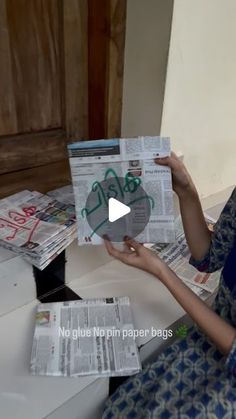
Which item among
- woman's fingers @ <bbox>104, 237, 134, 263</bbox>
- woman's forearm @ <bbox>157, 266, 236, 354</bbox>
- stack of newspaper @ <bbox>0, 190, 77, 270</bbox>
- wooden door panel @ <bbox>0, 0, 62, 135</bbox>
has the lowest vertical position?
woman's forearm @ <bbox>157, 266, 236, 354</bbox>

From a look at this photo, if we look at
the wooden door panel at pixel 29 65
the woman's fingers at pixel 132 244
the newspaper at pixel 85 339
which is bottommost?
the newspaper at pixel 85 339

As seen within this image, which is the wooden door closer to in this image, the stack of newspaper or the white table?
the stack of newspaper

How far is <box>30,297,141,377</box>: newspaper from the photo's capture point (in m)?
0.74

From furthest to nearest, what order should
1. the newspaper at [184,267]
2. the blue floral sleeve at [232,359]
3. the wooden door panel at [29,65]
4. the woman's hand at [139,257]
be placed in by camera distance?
the newspaper at [184,267]
the wooden door panel at [29,65]
the woman's hand at [139,257]
the blue floral sleeve at [232,359]

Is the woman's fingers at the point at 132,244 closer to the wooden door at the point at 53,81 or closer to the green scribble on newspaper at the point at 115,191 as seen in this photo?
the green scribble on newspaper at the point at 115,191

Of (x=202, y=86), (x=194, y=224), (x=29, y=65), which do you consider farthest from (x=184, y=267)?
(x=29, y=65)

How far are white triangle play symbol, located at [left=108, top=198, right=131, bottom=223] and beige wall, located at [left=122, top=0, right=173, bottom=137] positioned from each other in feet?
1.24

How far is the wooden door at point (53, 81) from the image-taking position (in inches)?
36.6

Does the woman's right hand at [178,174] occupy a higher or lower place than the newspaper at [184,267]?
higher

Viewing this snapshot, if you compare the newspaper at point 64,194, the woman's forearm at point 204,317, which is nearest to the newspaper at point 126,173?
the woman's forearm at point 204,317

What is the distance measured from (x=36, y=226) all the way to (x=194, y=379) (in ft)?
1.58

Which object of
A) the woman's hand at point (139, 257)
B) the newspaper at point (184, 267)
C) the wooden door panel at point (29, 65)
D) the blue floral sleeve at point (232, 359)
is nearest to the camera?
the blue floral sleeve at point (232, 359)

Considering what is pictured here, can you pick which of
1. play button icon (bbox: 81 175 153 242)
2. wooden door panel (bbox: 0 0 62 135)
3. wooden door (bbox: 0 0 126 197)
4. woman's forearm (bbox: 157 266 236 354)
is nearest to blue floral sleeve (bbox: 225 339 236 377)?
woman's forearm (bbox: 157 266 236 354)

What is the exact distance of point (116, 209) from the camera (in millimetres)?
776
